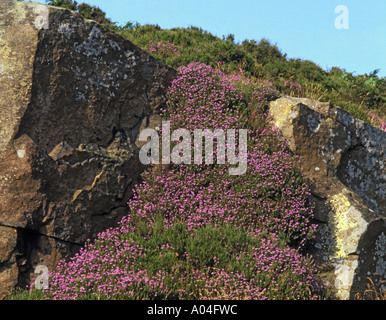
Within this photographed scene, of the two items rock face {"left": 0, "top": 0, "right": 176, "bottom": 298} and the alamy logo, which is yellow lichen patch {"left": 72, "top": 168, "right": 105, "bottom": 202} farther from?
the alamy logo

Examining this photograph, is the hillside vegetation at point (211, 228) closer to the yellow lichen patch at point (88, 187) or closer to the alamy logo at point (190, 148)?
the alamy logo at point (190, 148)

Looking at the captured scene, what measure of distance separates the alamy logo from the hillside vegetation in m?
0.14

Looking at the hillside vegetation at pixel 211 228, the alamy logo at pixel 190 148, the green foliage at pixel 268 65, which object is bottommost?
the hillside vegetation at pixel 211 228

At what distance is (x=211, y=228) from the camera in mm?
7531

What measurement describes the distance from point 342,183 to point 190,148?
10.7ft

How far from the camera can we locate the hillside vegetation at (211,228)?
259 inches

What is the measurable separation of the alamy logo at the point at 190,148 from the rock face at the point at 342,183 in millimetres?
1295

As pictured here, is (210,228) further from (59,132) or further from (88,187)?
(59,132)

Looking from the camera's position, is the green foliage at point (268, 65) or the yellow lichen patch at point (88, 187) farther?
the green foliage at point (268, 65)

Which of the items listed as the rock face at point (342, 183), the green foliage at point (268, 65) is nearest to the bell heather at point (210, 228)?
the rock face at point (342, 183)

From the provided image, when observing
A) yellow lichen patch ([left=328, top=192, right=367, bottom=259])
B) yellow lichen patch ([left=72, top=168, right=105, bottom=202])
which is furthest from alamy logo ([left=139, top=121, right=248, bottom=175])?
yellow lichen patch ([left=328, top=192, right=367, bottom=259])

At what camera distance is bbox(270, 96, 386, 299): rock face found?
8.40 meters

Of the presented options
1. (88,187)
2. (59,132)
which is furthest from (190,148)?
(59,132)
